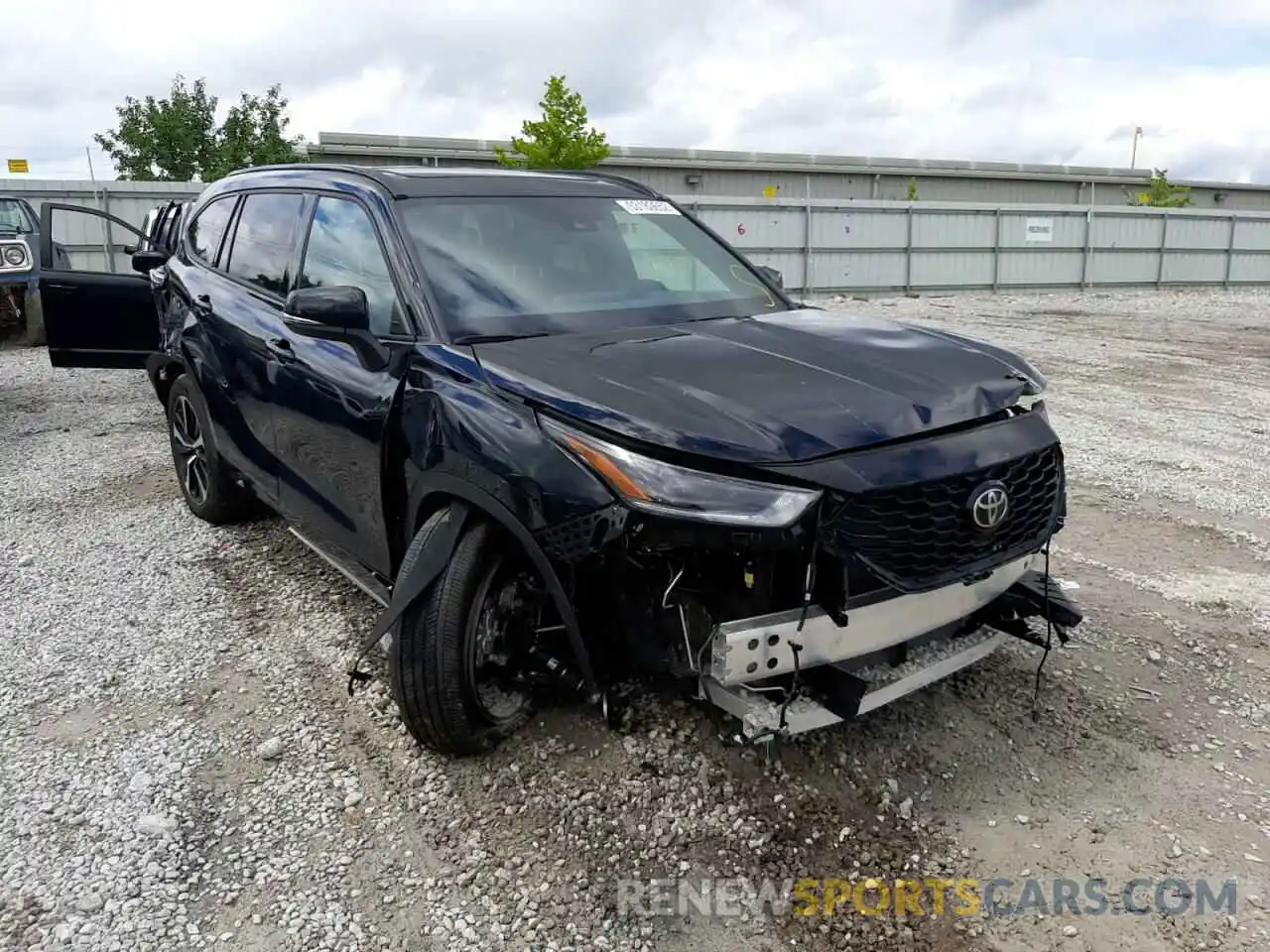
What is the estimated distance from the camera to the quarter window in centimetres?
342

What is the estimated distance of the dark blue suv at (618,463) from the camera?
2.53 metres

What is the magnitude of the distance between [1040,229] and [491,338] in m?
24.6

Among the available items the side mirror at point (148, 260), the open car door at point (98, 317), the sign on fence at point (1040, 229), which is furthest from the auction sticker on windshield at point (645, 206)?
the sign on fence at point (1040, 229)

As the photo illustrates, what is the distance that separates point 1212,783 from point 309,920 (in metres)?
2.68

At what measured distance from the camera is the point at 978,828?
2854 mm

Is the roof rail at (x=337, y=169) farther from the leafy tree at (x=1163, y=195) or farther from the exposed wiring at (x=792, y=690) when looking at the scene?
the leafy tree at (x=1163, y=195)

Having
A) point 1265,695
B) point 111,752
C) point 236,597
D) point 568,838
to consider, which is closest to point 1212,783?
point 1265,695

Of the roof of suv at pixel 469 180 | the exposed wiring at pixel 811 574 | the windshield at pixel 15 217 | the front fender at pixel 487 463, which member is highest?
the windshield at pixel 15 217

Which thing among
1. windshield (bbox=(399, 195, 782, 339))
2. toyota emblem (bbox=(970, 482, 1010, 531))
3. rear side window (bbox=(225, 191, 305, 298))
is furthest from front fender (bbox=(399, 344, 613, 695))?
rear side window (bbox=(225, 191, 305, 298))

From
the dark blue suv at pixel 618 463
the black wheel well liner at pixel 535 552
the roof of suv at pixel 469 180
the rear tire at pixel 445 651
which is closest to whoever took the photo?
the dark blue suv at pixel 618 463

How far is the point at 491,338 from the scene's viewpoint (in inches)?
126

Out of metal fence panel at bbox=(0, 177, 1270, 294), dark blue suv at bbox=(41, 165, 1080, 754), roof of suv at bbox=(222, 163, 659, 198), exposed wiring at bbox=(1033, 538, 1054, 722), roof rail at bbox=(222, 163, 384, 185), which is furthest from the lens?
metal fence panel at bbox=(0, 177, 1270, 294)

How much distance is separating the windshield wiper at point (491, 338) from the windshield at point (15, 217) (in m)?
11.6

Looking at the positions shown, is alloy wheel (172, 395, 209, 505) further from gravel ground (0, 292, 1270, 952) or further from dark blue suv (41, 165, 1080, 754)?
dark blue suv (41, 165, 1080, 754)
